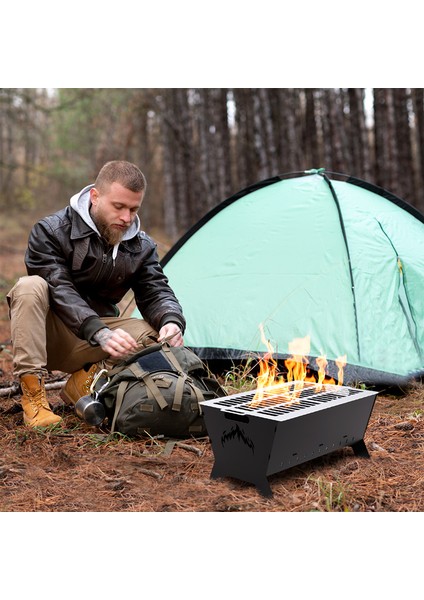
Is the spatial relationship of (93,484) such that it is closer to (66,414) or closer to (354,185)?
(66,414)

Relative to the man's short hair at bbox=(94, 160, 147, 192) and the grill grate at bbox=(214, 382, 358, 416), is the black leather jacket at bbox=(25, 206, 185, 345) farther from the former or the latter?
the grill grate at bbox=(214, 382, 358, 416)

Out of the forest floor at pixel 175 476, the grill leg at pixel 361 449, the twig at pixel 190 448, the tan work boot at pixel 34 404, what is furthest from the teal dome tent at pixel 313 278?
the tan work boot at pixel 34 404

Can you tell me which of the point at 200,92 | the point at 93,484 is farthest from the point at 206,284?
the point at 200,92

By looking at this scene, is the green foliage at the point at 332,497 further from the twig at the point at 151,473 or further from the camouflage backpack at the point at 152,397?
the camouflage backpack at the point at 152,397

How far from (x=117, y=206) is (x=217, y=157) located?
1127cm

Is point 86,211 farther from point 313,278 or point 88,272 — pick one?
point 313,278

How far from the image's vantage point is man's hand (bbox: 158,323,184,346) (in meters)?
3.54

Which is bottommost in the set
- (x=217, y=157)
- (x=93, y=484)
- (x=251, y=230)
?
(x=93, y=484)

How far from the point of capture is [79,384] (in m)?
3.71

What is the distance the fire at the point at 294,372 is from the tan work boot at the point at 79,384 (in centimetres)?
103

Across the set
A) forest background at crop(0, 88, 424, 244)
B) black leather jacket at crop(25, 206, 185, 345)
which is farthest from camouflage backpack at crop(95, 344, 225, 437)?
forest background at crop(0, 88, 424, 244)

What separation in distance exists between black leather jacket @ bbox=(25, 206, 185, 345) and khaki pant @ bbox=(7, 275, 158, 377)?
0.29 ft

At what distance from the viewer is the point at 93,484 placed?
272cm

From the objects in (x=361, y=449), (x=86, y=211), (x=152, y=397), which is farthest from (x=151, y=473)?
(x=86, y=211)
